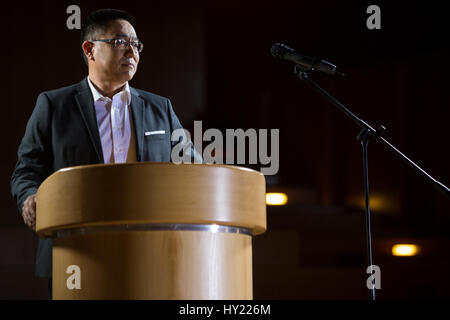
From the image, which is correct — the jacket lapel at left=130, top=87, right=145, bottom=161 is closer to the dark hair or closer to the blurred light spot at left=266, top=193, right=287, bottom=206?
the dark hair

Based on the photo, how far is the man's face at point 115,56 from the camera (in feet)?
6.02

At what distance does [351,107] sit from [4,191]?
2890mm

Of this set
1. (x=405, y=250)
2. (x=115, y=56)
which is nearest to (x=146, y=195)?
(x=115, y=56)

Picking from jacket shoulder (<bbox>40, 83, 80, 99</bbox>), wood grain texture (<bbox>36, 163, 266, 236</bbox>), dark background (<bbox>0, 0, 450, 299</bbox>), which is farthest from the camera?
dark background (<bbox>0, 0, 450, 299</bbox>)

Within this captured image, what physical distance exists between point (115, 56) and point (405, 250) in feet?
9.82

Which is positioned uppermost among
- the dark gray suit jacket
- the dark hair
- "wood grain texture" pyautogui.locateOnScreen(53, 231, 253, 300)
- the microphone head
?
the dark hair

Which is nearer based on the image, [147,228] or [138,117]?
[147,228]

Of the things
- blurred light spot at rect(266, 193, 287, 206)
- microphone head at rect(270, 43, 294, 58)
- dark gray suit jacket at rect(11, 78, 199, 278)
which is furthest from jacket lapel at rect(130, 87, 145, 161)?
blurred light spot at rect(266, 193, 287, 206)

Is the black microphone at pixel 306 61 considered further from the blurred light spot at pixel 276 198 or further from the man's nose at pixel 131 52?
the blurred light spot at pixel 276 198

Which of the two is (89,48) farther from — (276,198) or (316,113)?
(316,113)

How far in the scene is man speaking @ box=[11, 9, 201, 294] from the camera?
1767 millimetres

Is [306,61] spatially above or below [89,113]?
above

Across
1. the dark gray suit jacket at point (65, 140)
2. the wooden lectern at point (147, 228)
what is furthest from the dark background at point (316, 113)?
the wooden lectern at point (147, 228)

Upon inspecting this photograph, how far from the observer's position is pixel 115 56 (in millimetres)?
1839
